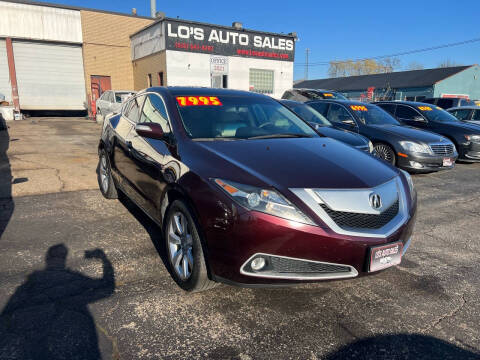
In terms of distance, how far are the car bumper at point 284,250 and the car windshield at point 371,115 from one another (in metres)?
6.50

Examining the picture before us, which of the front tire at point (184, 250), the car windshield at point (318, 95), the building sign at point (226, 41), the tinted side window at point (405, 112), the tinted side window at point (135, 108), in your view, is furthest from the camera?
the building sign at point (226, 41)

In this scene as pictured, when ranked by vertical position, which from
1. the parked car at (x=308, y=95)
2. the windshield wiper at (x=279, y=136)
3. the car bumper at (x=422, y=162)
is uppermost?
the parked car at (x=308, y=95)

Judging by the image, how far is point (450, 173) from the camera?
8.20m

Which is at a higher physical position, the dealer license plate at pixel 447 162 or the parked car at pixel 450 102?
the parked car at pixel 450 102

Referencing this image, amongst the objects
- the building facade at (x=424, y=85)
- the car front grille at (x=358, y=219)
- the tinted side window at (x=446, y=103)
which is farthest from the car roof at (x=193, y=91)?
the building facade at (x=424, y=85)

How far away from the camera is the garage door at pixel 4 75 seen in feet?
67.7

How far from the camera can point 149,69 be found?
861 inches

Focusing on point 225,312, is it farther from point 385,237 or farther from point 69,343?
point 385,237

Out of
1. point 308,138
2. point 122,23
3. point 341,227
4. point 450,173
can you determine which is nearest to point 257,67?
point 122,23

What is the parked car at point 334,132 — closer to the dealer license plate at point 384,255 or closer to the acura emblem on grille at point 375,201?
the acura emblem on grille at point 375,201

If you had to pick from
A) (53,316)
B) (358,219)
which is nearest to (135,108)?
(53,316)

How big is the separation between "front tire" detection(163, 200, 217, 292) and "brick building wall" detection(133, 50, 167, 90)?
18.2m

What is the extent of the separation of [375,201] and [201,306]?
147 centimetres

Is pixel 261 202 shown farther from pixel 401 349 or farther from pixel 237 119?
pixel 237 119
